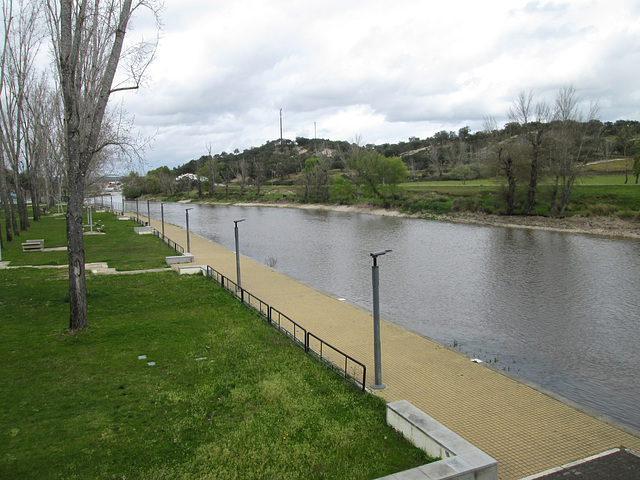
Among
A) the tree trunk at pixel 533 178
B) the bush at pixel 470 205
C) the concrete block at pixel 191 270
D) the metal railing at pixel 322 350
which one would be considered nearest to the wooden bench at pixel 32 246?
the concrete block at pixel 191 270

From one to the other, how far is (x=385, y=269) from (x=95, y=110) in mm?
16400

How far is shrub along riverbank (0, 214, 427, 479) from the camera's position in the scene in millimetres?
6656

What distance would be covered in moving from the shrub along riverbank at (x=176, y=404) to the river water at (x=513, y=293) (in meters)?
5.36

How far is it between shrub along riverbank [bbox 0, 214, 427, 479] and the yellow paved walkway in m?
1.38

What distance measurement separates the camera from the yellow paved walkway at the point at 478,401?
7402mm

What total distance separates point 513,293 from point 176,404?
1544 centimetres

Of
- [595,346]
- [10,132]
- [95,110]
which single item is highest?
[10,132]

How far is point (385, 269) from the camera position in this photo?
24.7m

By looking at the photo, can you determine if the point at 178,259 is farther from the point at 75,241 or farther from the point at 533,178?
the point at 533,178

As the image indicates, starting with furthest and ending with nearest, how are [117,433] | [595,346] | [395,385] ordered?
[595,346] < [395,385] < [117,433]

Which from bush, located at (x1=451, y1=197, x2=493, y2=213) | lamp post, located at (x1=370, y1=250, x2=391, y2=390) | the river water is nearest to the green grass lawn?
the river water

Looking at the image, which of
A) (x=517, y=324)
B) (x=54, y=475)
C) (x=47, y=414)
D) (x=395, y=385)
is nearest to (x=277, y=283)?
(x=517, y=324)

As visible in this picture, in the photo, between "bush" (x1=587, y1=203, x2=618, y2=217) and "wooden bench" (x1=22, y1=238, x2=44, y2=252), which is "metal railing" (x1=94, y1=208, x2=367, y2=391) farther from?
"bush" (x1=587, y1=203, x2=618, y2=217)

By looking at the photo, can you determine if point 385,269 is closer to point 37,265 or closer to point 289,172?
point 37,265
